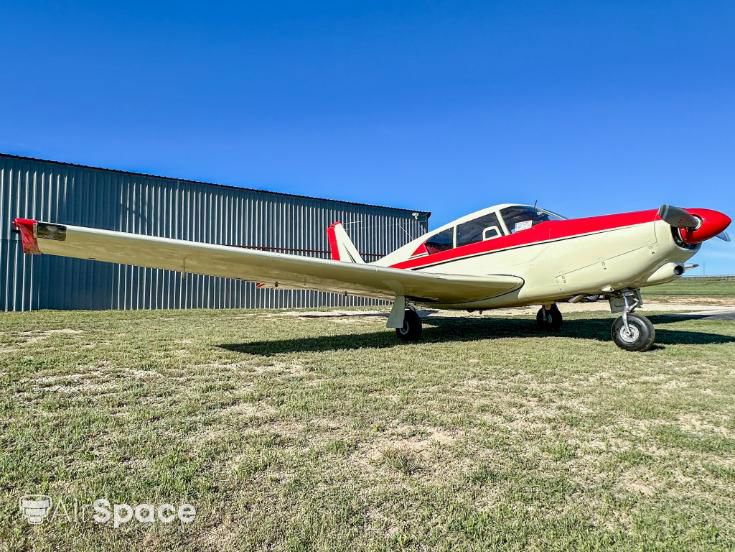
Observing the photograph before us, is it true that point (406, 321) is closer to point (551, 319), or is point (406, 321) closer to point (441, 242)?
point (441, 242)

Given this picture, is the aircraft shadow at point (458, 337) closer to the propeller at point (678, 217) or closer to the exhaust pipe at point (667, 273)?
the exhaust pipe at point (667, 273)

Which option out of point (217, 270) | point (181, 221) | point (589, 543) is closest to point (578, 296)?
point (217, 270)

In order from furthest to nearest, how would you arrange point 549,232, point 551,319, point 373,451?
1. point 551,319
2. point 549,232
3. point 373,451

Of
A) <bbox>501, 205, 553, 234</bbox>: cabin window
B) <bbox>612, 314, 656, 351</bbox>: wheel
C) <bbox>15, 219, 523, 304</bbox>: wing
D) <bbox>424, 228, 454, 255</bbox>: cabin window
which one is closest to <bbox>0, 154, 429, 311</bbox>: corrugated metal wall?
<bbox>15, 219, 523, 304</bbox>: wing

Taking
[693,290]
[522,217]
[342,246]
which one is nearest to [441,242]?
[522,217]

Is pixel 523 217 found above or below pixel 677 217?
above

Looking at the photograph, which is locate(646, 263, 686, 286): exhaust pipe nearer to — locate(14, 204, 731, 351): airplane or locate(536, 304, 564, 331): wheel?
locate(14, 204, 731, 351): airplane

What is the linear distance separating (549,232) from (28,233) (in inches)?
278

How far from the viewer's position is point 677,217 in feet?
19.1

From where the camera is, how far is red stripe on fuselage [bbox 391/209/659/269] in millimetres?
6453

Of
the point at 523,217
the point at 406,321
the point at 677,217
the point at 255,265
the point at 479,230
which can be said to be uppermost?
the point at 523,217

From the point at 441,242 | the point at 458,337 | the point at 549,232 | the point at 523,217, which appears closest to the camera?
the point at 549,232

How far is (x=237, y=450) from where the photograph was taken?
263cm

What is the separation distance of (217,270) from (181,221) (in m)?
11.8
